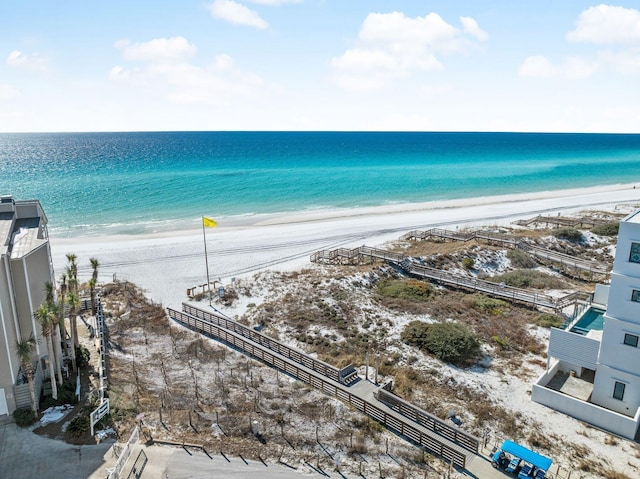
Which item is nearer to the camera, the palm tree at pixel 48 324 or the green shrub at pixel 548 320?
the palm tree at pixel 48 324

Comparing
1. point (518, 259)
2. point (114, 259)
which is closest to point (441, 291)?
point (518, 259)

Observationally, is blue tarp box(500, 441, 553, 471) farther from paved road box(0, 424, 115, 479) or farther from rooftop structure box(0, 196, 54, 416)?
rooftop structure box(0, 196, 54, 416)

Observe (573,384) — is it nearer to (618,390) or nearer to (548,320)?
→ (618,390)

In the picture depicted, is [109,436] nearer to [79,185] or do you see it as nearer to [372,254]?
[372,254]

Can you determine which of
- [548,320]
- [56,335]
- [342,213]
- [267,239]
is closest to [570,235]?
[548,320]

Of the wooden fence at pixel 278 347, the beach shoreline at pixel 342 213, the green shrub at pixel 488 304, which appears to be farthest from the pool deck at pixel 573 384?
the beach shoreline at pixel 342 213

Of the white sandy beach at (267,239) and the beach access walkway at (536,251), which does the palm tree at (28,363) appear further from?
the beach access walkway at (536,251)

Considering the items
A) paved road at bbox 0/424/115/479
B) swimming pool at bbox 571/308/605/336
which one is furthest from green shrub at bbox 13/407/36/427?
swimming pool at bbox 571/308/605/336
